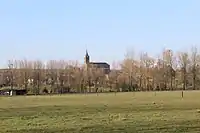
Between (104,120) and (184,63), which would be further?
(184,63)

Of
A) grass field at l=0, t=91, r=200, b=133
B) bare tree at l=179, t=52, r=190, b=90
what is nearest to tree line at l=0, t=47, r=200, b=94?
bare tree at l=179, t=52, r=190, b=90

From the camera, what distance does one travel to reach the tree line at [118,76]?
139625 millimetres

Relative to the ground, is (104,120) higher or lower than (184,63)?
lower

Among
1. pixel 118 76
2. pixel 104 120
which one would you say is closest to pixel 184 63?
pixel 118 76

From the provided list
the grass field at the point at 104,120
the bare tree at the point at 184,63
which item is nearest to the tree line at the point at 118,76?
the bare tree at the point at 184,63

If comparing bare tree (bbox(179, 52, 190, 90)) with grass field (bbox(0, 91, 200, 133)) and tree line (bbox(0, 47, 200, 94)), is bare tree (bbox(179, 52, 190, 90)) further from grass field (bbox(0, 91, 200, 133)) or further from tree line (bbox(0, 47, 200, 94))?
grass field (bbox(0, 91, 200, 133))

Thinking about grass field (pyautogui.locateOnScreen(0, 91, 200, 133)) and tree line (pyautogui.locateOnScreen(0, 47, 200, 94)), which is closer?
grass field (pyautogui.locateOnScreen(0, 91, 200, 133))

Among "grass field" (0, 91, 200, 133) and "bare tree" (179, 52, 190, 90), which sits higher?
"bare tree" (179, 52, 190, 90)

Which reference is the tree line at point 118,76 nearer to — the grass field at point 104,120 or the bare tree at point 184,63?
the bare tree at point 184,63

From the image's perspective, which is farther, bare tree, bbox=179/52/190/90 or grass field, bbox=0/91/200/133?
bare tree, bbox=179/52/190/90

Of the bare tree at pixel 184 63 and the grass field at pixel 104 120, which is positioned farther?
the bare tree at pixel 184 63

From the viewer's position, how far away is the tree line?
5497 inches

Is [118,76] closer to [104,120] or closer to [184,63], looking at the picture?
[184,63]

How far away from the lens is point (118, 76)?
146 m
